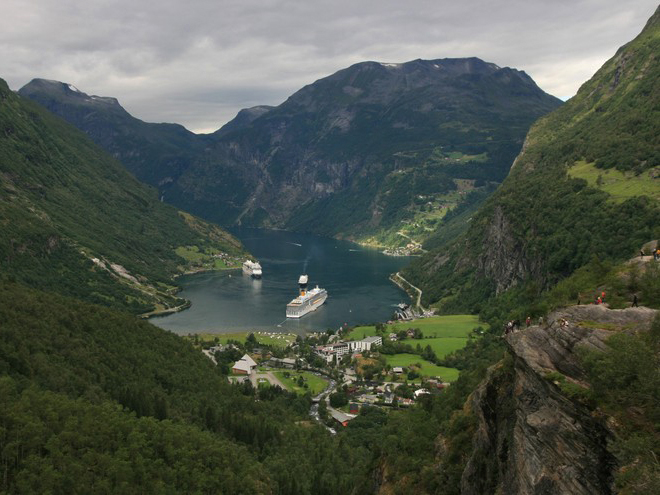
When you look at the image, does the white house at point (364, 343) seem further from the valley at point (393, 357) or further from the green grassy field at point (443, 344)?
the green grassy field at point (443, 344)

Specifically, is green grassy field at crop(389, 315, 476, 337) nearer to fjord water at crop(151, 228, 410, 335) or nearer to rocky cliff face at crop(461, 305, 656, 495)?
fjord water at crop(151, 228, 410, 335)

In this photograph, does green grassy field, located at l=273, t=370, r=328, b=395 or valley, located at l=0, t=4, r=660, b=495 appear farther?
green grassy field, located at l=273, t=370, r=328, b=395

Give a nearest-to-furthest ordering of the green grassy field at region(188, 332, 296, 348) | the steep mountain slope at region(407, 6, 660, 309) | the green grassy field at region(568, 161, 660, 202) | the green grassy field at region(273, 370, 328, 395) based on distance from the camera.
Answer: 1. the green grassy field at region(273, 370, 328, 395)
2. the steep mountain slope at region(407, 6, 660, 309)
3. the green grassy field at region(568, 161, 660, 202)
4. the green grassy field at region(188, 332, 296, 348)

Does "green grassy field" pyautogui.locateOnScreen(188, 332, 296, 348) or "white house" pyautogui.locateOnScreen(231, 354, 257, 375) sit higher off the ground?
"white house" pyautogui.locateOnScreen(231, 354, 257, 375)

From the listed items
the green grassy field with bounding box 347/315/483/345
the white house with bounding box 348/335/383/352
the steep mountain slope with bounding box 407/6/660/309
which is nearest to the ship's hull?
the green grassy field with bounding box 347/315/483/345

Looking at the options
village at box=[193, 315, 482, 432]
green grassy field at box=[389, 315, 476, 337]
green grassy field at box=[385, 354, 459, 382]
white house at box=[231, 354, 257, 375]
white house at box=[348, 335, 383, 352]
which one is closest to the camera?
village at box=[193, 315, 482, 432]

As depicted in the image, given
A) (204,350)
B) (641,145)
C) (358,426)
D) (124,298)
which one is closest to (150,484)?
(358,426)
